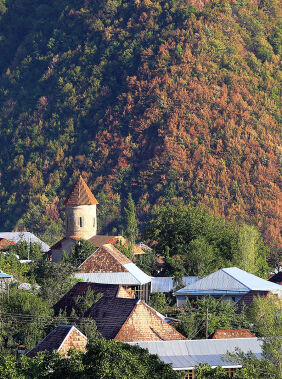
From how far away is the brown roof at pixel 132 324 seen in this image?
178 feet

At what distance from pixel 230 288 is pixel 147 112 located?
331 feet

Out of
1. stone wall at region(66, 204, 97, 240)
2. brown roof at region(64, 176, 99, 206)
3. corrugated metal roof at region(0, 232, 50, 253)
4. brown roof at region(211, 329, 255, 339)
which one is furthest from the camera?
corrugated metal roof at region(0, 232, 50, 253)

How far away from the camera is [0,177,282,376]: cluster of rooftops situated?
50500 millimetres

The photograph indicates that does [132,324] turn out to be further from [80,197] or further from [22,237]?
[22,237]

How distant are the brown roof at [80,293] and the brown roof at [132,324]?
13.7ft

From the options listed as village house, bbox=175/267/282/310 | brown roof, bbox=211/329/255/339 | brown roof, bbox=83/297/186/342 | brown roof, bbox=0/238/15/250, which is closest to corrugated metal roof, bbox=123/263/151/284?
village house, bbox=175/267/282/310

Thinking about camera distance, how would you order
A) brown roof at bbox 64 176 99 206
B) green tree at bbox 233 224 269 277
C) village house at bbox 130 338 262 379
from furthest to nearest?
brown roof at bbox 64 176 99 206 → green tree at bbox 233 224 269 277 → village house at bbox 130 338 262 379

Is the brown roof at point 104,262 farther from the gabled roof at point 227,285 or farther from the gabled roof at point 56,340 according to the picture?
the gabled roof at point 56,340

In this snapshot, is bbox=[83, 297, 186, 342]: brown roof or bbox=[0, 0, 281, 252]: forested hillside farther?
bbox=[0, 0, 281, 252]: forested hillside

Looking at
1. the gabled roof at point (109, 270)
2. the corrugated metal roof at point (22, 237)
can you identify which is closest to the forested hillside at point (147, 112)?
the corrugated metal roof at point (22, 237)

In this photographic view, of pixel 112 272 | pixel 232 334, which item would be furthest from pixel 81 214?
pixel 232 334

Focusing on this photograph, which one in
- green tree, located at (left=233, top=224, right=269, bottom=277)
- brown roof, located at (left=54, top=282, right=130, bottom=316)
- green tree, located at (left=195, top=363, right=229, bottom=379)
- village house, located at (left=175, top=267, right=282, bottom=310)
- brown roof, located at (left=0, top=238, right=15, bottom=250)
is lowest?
green tree, located at (left=195, top=363, right=229, bottom=379)

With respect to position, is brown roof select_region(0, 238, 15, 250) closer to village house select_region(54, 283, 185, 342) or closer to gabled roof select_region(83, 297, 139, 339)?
village house select_region(54, 283, 185, 342)

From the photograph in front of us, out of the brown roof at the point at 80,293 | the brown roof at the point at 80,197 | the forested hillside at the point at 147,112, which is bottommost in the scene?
the brown roof at the point at 80,293
